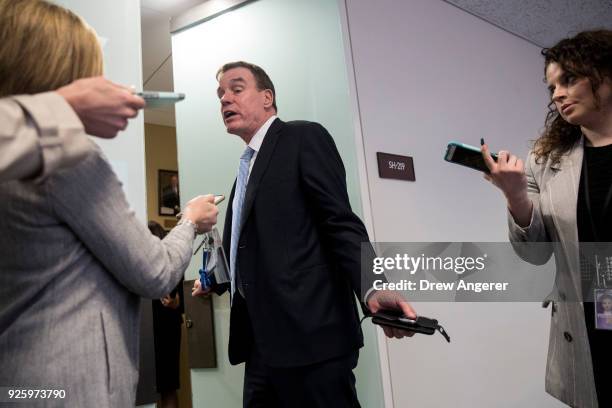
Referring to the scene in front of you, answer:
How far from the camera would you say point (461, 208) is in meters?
2.98

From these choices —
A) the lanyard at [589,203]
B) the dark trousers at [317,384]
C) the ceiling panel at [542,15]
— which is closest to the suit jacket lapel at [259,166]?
the dark trousers at [317,384]

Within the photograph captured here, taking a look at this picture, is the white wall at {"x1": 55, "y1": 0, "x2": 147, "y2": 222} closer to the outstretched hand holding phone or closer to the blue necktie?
the blue necktie

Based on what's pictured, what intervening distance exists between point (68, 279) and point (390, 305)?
2.66 ft

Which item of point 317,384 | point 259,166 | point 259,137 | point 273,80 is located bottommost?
point 317,384

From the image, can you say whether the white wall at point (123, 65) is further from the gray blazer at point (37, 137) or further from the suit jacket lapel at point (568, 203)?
the suit jacket lapel at point (568, 203)

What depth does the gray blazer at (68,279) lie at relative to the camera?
0.81 m

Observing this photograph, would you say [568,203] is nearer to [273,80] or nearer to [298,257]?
[298,257]

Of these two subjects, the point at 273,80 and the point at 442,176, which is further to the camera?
the point at 442,176

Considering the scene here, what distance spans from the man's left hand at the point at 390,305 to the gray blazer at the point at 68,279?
27.2 inches

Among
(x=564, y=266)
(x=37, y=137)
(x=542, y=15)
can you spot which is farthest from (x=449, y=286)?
(x=542, y=15)

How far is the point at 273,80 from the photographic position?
2.67m

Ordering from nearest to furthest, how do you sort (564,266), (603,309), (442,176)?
(603,309) < (564,266) < (442,176)

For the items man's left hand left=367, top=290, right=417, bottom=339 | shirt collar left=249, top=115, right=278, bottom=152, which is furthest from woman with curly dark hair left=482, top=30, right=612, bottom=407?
shirt collar left=249, top=115, right=278, bottom=152

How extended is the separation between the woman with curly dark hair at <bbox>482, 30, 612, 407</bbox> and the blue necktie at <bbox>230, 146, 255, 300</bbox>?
830 millimetres
